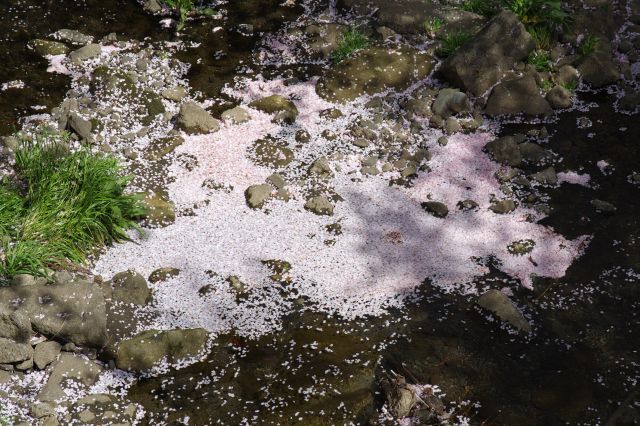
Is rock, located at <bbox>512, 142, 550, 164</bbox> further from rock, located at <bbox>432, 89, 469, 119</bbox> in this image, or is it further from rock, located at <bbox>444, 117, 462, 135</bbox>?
rock, located at <bbox>432, 89, 469, 119</bbox>

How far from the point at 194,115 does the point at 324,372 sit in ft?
14.2

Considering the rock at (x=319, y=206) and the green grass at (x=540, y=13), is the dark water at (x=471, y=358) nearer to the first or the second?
the rock at (x=319, y=206)

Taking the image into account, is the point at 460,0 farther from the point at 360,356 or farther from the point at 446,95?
the point at 360,356

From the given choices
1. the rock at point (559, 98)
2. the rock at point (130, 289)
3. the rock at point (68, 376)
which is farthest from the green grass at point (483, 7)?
the rock at point (68, 376)

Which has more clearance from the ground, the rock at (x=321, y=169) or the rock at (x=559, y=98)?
the rock at (x=559, y=98)

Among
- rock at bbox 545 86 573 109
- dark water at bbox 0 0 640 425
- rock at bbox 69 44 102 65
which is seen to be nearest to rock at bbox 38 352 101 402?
dark water at bbox 0 0 640 425

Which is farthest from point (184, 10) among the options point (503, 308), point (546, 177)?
point (503, 308)

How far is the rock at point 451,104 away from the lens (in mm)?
9367

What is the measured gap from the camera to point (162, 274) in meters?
7.16

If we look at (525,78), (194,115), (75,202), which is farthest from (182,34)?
(525,78)

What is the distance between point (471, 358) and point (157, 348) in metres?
2.93

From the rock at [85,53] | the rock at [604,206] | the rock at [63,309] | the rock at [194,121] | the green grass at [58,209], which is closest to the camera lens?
the rock at [63,309]

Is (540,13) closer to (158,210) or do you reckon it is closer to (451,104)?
(451,104)

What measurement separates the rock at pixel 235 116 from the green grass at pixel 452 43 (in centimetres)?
319
